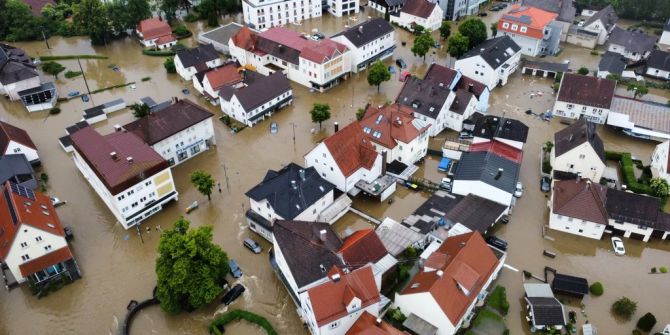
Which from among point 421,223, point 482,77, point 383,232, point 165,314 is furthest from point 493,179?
point 165,314

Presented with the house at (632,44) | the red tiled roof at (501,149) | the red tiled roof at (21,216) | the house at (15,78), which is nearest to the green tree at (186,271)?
the red tiled roof at (21,216)

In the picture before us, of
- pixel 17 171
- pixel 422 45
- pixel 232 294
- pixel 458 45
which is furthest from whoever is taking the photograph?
pixel 422 45

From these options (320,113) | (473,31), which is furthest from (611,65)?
(320,113)

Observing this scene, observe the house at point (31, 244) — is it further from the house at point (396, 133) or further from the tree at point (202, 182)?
the house at point (396, 133)

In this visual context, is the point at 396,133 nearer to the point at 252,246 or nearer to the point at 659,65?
the point at 252,246

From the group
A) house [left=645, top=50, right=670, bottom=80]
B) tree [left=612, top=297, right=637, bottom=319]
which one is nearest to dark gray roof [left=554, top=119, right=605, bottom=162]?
tree [left=612, top=297, right=637, bottom=319]

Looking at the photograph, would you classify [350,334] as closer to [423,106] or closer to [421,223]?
[421,223]
